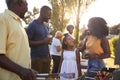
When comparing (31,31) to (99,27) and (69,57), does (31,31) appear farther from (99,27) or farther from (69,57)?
(69,57)

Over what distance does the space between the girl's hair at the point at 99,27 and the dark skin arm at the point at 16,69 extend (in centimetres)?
275

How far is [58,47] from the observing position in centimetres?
1145

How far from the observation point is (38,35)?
22.4 feet

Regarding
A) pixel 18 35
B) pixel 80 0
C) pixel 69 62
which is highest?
pixel 80 0

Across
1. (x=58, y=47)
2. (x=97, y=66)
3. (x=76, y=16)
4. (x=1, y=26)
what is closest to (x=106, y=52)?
(x=97, y=66)

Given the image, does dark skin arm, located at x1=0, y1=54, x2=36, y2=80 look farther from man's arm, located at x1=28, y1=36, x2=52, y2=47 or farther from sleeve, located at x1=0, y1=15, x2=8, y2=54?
man's arm, located at x1=28, y1=36, x2=52, y2=47

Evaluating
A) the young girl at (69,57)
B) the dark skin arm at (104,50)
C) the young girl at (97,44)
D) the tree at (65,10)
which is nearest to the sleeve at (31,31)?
the young girl at (97,44)

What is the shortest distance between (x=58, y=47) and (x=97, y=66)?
17.5ft

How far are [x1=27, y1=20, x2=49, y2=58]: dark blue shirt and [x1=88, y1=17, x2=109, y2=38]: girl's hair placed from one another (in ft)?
3.40

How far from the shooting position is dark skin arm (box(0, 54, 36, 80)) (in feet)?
11.3

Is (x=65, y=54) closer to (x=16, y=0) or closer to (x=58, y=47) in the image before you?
(x=58, y=47)

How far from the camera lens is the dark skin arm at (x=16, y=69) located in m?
3.45

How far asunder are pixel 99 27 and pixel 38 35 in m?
1.23

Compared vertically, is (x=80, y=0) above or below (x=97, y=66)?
above
